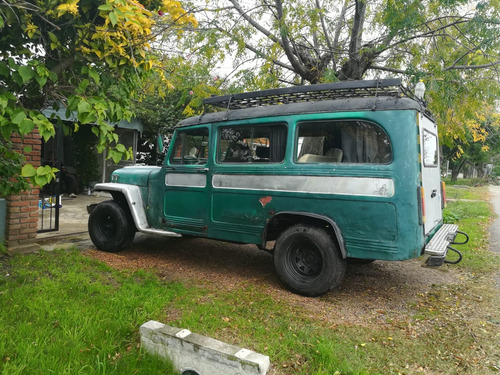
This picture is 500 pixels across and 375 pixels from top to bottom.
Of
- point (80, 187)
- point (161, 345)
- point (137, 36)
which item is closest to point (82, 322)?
point (161, 345)

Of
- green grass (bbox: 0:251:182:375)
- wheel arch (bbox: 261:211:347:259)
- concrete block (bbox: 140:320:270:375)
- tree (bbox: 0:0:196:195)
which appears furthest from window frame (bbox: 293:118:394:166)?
concrete block (bbox: 140:320:270:375)

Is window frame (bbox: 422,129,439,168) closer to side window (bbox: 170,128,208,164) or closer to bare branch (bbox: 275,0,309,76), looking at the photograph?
side window (bbox: 170,128,208,164)

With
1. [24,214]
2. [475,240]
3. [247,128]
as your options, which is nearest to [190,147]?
[247,128]

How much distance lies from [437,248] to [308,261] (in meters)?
1.38

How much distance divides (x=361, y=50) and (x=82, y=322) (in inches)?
254

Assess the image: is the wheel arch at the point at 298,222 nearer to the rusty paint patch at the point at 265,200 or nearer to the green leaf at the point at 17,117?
the rusty paint patch at the point at 265,200

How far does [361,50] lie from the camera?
6883 mm

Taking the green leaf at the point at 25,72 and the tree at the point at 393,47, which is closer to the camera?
the green leaf at the point at 25,72

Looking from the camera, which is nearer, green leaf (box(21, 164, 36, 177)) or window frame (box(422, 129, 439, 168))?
green leaf (box(21, 164, 36, 177))

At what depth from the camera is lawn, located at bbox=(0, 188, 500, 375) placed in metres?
2.66

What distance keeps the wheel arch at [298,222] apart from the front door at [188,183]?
3.13ft

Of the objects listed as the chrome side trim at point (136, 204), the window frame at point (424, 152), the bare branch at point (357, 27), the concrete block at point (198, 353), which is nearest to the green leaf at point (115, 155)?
the concrete block at point (198, 353)

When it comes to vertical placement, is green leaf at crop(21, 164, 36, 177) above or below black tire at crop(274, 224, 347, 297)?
above

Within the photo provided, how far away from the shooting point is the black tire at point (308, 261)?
3.90m
